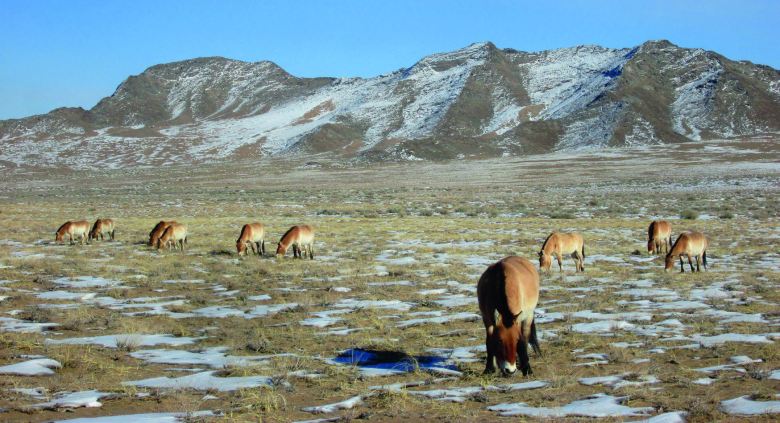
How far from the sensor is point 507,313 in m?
6.36

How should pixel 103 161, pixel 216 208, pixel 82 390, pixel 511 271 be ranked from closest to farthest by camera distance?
1. pixel 82 390
2. pixel 511 271
3. pixel 216 208
4. pixel 103 161

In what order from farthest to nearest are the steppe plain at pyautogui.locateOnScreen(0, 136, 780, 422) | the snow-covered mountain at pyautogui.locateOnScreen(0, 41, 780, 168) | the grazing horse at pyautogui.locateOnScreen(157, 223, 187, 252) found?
the snow-covered mountain at pyautogui.locateOnScreen(0, 41, 780, 168) → the grazing horse at pyautogui.locateOnScreen(157, 223, 187, 252) → the steppe plain at pyautogui.locateOnScreen(0, 136, 780, 422)

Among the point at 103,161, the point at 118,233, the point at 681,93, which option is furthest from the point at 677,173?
the point at 103,161

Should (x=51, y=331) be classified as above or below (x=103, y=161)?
below

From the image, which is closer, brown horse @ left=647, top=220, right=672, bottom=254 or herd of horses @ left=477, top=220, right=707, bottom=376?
herd of horses @ left=477, top=220, right=707, bottom=376

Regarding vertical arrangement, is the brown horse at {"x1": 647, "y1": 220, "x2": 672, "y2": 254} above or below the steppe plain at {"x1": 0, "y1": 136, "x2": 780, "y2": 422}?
above

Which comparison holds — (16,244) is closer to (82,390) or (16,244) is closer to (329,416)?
(82,390)

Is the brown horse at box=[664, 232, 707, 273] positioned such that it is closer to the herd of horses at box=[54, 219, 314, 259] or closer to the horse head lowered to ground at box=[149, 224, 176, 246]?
the herd of horses at box=[54, 219, 314, 259]

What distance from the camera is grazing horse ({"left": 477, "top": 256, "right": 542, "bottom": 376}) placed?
21.1 ft

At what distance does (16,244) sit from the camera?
20156 mm

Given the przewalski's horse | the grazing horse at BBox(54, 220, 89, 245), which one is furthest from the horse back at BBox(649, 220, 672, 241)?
the grazing horse at BBox(54, 220, 89, 245)

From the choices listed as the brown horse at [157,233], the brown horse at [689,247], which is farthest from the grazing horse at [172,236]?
the brown horse at [689,247]

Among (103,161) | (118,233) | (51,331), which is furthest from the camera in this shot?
(103,161)

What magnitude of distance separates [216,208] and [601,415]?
3980cm
